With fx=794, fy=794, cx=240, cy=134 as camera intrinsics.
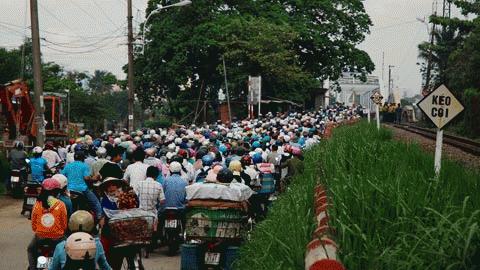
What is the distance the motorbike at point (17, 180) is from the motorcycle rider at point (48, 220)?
12.6m

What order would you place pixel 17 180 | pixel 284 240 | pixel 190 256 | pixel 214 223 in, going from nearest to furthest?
1. pixel 284 240
2. pixel 214 223
3. pixel 190 256
4. pixel 17 180

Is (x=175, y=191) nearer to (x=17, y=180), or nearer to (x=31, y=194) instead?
(x=31, y=194)

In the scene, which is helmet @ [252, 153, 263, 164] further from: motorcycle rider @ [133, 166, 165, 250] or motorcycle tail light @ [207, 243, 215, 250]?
motorcycle tail light @ [207, 243, 215, 250]

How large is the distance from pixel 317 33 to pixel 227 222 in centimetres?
5080

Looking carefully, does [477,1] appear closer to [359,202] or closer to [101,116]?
[101,116]

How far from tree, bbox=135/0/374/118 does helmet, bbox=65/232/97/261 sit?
46.3m

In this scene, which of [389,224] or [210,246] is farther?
[210,246]

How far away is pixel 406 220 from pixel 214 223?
14.6 ft

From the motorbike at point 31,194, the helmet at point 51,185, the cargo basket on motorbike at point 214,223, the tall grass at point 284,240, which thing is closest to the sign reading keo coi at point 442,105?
the tall grass at point 284,240

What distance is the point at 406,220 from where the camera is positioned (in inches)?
249

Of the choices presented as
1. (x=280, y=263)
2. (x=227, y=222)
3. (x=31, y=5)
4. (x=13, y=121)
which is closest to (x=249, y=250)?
(x=227, y=222)

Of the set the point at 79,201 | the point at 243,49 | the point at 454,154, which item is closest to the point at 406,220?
the point at 79,201

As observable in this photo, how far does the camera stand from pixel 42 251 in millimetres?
8984

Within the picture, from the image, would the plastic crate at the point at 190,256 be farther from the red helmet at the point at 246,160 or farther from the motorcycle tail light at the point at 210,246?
the red helmet at the point at 246,160
